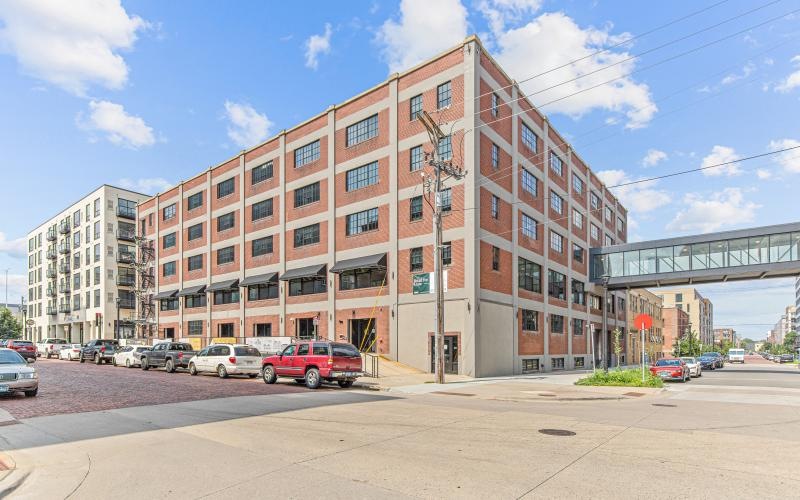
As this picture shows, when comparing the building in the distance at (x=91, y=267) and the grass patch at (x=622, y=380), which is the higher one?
the building in the distance at (x=91, y=267)

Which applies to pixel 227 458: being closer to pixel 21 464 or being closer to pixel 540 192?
pixel 21 464

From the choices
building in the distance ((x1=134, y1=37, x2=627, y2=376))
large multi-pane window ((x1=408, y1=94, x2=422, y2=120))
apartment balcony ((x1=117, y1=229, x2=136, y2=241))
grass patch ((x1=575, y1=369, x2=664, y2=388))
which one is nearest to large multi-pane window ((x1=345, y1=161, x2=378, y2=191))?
building in the distance ((x1=134, y1=37, x2=627, y2=376))

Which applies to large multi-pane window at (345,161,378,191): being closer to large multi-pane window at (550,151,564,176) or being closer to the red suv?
the red suv

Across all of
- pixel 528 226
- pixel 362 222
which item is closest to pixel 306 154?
pixel 362 222

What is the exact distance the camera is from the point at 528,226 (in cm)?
3866

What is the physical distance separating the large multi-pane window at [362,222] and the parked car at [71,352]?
25065mm

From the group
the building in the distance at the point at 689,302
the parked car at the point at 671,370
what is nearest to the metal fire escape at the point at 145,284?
the parked car at the point at 671,370

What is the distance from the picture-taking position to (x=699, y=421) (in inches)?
537

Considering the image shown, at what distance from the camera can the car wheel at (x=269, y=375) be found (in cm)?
2302

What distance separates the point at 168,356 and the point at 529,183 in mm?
27042

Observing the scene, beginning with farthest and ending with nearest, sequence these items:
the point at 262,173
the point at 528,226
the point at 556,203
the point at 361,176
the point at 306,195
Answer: the point at 262,173 < the point at 556,203 < the point at 306,195 < the point at 528,226 < the point at 361,176

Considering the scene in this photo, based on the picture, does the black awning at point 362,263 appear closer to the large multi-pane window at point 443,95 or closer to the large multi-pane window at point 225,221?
the large multi-pane window at point 443,95

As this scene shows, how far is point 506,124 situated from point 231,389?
24753 mm

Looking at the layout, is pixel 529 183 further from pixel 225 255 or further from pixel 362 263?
pixel 225 255
